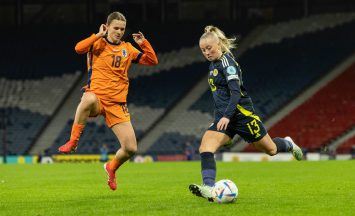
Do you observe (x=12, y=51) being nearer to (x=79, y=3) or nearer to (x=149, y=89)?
(x=79, y=3)

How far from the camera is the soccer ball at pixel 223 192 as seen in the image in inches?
366

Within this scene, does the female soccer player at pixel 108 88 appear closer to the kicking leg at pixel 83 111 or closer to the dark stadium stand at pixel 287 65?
the kicking leg at pixel 83 111

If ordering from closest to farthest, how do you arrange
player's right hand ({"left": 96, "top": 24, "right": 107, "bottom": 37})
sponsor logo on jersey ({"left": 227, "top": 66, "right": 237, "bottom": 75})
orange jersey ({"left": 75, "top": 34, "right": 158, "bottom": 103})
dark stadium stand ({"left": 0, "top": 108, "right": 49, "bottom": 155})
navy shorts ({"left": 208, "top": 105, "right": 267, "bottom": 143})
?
sponsor logo on jersey ({"left": 227, "top": 66, "right": 237, "bottom": 75}) → navy shorts ({"left": 208, "top": 105, "right": 267, "bottom": 143}) → player's right hand ({"left": 96, "top": 24, "right": 107, "bottom": 37}) → orange jersey ({"left": 75, "top": 34, "right": 158, "bottom": 103}) → dark stadium stand ({"left": 0, "top": 108, "right": 49, "bottom": 155})

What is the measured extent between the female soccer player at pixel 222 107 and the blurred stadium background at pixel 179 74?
83.8 ft

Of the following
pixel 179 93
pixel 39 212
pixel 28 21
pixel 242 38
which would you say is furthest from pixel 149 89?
pixel 39 212

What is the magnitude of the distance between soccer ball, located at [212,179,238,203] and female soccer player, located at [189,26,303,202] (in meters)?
0.14

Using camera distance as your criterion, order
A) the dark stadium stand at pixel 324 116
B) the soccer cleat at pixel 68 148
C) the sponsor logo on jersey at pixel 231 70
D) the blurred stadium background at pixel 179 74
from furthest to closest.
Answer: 1. the blurred stadium background at pixel 179 74
2. the dark stadium stand at pixel 324 116
3. the soccer cleat at pixel 68 148
4. the sponsor logo on jersey at pixel 231 70

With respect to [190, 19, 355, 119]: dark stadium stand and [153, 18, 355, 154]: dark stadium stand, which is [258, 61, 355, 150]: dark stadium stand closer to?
[153, 18, 355, 154]: dark stadium stand

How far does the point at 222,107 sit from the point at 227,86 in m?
0.29

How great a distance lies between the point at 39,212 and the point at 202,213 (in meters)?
2.06

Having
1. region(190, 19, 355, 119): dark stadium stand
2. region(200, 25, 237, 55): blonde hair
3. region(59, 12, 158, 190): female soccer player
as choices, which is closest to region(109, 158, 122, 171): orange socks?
region(59, 12, 158, 190): female soccer player

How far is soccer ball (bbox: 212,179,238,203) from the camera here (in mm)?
9297

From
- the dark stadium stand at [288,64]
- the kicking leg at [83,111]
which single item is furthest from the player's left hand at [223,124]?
the dark stadium stand at [288,64]

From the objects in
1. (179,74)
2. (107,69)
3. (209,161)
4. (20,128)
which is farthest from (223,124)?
(179,74)
